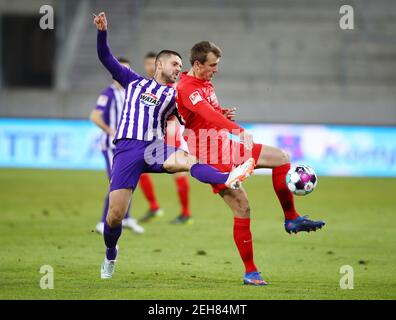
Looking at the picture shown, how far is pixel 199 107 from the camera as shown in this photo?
7.92 meters

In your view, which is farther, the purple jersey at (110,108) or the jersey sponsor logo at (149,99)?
the purple jersey at (110,108)

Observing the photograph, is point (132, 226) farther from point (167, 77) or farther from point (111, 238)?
point (167, 77)

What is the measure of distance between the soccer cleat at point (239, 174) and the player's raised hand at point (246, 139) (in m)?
0.28

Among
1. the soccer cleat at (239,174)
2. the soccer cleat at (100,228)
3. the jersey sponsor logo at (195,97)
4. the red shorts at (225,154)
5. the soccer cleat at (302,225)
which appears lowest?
the soccer cleat at (100,228)

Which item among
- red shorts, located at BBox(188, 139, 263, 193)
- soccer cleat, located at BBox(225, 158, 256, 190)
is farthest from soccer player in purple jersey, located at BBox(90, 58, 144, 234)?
soccer cleat, located at BBox(225, 158, 256, 190)

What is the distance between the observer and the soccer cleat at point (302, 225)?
7832 millimetres

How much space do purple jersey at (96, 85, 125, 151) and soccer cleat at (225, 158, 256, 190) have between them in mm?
4821

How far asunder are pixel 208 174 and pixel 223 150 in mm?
447

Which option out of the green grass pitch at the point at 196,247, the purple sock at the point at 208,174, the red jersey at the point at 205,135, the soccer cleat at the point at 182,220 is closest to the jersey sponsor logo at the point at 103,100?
the green grass pitch at the point at 196,247

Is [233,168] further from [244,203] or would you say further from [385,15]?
[385,15]

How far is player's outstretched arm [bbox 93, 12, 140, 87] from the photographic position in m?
8.17

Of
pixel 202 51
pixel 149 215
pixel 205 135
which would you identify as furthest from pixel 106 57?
pixel 149 215

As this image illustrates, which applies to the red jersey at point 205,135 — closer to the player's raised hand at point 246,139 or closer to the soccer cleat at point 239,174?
the player's raised hand at point 246,139

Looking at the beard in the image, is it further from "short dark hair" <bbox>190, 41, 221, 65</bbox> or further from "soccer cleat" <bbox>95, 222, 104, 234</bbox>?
"soccer cleat" <bbox>95, 222, 104, 234</bbox>
